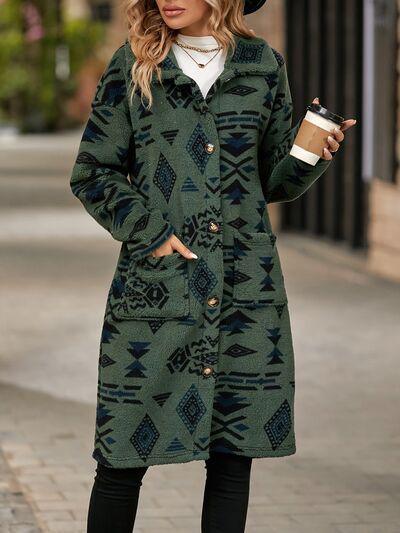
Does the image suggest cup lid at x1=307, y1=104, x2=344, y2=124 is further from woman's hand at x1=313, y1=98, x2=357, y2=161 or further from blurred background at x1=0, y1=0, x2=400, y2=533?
blurred background at x1=0, y1=0, x2=400, y2=533

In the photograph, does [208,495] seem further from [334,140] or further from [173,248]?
[334,140]

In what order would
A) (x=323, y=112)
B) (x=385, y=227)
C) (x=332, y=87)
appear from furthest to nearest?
(x=332, y=87)
(x=385, y=227)
(x=323, y=112)

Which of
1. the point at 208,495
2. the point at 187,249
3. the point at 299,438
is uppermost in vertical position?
the point at 187,249

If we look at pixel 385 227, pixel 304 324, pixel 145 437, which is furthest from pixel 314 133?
pixel 385 227

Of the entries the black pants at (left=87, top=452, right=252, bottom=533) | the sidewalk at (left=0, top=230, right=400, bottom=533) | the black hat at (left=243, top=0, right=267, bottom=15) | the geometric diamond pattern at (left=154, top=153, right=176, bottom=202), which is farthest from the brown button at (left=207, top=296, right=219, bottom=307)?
the sidewalk at (left=0, top=230, right=400, bottom=533)

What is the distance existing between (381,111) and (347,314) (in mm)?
2334

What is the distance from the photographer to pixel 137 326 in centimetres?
368

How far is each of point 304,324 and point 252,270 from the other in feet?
19.5

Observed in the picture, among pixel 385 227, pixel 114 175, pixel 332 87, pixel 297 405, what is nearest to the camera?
pixel 114 175

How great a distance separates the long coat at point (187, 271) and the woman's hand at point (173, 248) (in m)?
0.02

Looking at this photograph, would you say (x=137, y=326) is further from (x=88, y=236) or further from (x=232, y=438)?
(x=88, y=236)

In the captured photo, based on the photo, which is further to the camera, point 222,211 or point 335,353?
point 335,353

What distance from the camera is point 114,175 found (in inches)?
146

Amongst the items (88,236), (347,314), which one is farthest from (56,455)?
(88,236)
